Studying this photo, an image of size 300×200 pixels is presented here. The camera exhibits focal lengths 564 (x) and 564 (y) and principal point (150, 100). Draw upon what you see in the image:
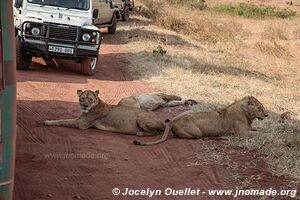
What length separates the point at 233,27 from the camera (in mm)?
26422

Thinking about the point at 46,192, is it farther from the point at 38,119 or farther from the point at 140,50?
the point at 140,50

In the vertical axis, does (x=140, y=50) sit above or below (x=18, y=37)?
below

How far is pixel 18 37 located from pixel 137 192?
698cm

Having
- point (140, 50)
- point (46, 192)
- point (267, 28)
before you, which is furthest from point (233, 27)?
point (46, 192)

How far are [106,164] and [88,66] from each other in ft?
20.7

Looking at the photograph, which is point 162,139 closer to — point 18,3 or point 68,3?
point 68,3

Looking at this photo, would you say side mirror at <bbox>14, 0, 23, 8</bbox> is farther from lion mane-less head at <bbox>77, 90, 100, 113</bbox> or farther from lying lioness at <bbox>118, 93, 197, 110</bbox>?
lion mane-less head at <bbox>77, 90, 100, 113</bbox>

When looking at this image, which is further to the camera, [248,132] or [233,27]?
[233,27]

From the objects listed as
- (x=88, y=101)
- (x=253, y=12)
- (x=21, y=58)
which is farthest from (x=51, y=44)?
(x=253, y=12)

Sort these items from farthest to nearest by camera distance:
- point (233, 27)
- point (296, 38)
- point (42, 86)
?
point (233, 27) < point (296, 38) < point (42, 86)

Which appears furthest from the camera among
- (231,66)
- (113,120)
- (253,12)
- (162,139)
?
(253,12)

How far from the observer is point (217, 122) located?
748cm

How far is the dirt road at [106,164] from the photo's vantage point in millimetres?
5383

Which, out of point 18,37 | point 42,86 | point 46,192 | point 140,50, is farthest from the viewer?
point 140,50
